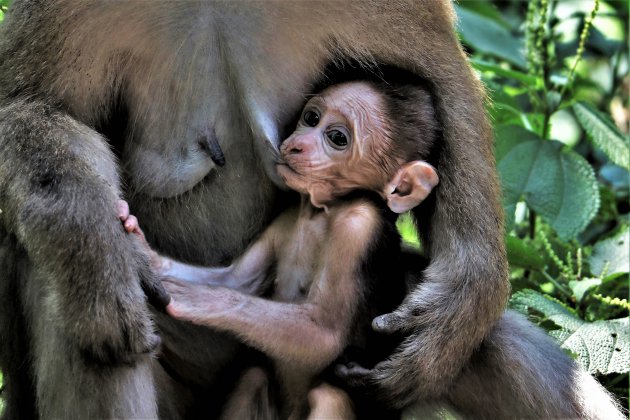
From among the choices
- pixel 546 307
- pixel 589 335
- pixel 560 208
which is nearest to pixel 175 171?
pixel 546 307

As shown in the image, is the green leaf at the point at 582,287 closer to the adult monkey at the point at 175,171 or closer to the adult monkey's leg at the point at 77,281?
the adult monkey at the point at 175,171

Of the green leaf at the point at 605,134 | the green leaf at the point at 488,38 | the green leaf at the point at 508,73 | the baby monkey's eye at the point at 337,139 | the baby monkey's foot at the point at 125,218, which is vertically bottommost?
the green leaf at the point at 488,38

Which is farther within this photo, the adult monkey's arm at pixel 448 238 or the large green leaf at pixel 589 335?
the large green leaf at pixel 589 335

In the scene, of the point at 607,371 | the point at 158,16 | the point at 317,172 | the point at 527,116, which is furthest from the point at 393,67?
the point at 527,116

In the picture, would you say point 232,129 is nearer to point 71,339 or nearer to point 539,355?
point 71,339

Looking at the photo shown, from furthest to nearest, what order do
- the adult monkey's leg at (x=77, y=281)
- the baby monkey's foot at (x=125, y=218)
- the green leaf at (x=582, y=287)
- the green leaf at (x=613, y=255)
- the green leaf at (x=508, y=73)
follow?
1. the green leaf at (x=508, y=73)
2. the green leaf at (x=613, y=255)
3. the green leaf at (x=582, y=287)
4. the baby monkey's foot at (x=125, y=218)
5. the adult monkey's leg at (x=77, y=281)

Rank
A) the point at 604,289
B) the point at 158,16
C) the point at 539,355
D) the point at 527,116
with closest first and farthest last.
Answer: the point at 158,16, the point at 539,355, the point at 604,289, the point at 527,116

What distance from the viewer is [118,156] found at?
404cm

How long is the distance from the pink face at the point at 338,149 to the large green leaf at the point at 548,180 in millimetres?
1310

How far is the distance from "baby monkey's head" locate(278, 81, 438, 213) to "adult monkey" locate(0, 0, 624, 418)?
0.54 ft

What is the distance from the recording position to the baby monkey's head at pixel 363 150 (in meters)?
3.89

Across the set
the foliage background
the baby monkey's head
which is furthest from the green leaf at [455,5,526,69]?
the baby monkey's head

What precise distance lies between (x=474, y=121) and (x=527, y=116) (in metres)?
2.08

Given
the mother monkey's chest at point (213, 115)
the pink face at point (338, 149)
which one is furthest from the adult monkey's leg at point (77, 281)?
the pink face at point (338, 149)
